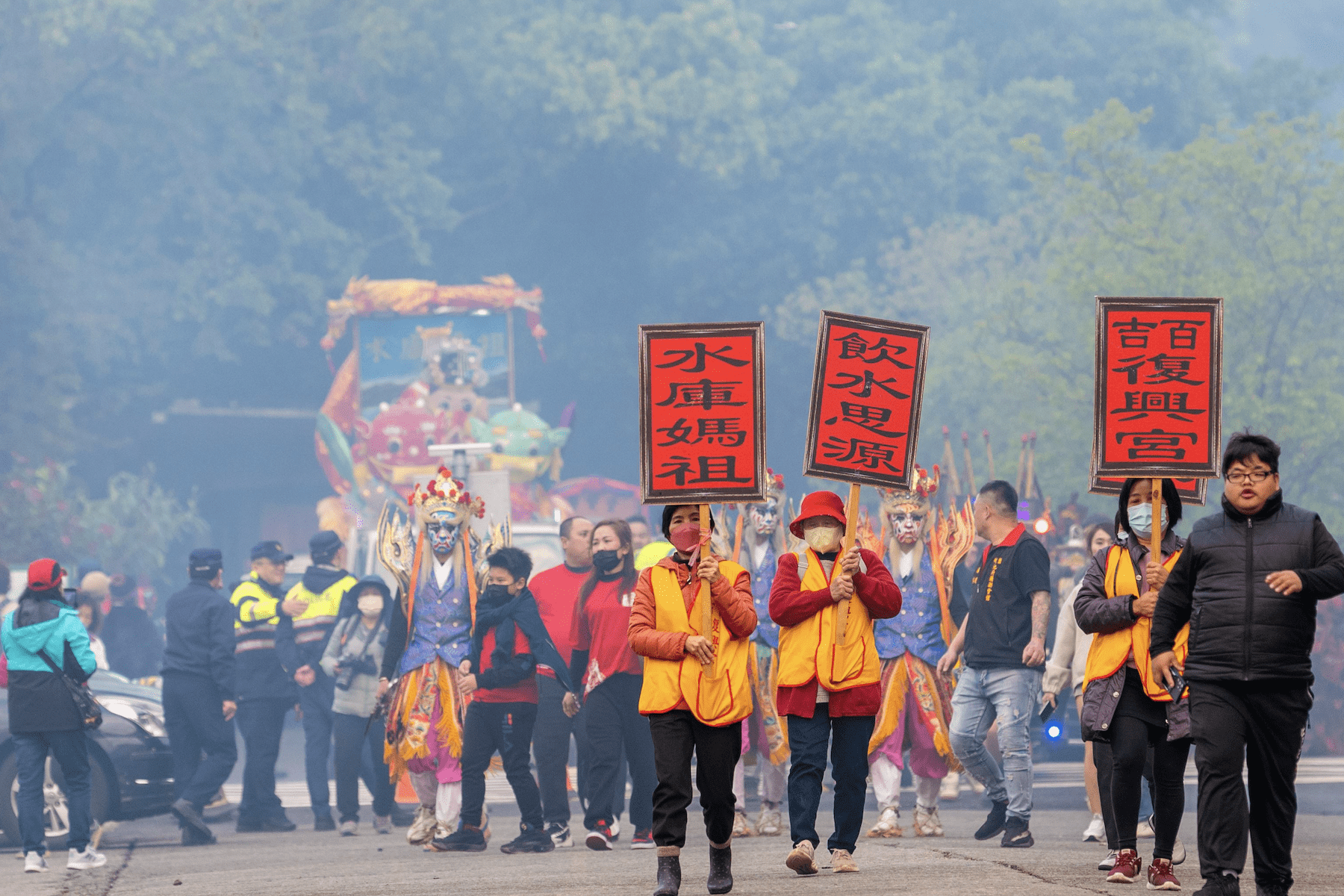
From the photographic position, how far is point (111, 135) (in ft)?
127

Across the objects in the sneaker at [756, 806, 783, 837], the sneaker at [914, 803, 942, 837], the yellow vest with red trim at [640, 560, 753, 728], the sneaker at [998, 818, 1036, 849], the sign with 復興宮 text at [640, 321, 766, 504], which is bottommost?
the sneaker at [756, 806, 783, 837]

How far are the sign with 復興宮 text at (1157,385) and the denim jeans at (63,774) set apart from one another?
608cm

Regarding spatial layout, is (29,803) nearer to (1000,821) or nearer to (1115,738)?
(1000,821)

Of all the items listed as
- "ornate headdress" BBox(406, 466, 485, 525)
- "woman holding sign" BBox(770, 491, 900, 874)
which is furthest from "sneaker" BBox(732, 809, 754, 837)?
"woman holding sign" BBox(770, 491, 900, 874)

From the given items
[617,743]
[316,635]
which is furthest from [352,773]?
[617,743]

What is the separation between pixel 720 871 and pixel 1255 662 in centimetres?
217

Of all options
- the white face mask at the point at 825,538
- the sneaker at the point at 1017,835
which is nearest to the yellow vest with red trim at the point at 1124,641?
the white face mask at the point at 825,538

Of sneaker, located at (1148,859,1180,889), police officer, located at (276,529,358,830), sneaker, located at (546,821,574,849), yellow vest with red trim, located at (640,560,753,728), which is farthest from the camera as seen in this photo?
police officer, located at (276,529,358,830)

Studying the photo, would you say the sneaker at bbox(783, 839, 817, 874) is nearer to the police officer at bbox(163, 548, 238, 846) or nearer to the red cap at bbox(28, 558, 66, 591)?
the red cap at bbox(28, 558, 66, 591)

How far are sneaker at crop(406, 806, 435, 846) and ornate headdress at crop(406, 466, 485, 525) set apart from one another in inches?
68.0

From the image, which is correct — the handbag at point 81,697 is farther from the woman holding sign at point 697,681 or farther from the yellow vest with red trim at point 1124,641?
the yellow vest with red trim at point 1124,641

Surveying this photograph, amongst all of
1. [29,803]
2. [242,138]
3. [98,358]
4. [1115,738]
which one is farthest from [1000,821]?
[242,138]

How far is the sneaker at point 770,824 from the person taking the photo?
33.9 ft

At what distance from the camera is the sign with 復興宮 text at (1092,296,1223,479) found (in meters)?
7.76
